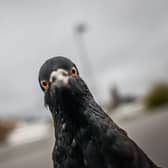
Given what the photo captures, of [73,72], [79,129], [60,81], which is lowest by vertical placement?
[79,129]

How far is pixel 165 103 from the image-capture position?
126 ft

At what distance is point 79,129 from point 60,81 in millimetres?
274

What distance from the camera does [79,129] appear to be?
8.39 ft

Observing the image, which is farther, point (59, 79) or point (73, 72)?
point (73, 72)

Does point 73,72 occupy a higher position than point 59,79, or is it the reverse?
point 73,72

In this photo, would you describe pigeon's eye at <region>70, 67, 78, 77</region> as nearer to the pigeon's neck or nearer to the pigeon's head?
the pigeon's head

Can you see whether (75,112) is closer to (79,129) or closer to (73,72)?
(79,129)

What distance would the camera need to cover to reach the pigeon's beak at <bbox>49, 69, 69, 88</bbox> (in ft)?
8.11

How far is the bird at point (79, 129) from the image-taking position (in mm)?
2523

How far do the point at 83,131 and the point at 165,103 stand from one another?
36331 mm

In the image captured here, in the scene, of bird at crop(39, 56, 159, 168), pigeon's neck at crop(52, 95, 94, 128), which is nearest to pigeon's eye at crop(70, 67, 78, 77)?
bird at crop(39, 56, 159, 168)

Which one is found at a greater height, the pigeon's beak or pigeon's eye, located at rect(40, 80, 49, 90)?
pigeon's eye, located at rect(40, 80, 49, 90)

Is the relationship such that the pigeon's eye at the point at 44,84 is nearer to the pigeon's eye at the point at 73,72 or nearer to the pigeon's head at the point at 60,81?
the pigeon's head at the point at 60,81

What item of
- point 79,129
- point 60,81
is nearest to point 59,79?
point 60,81
